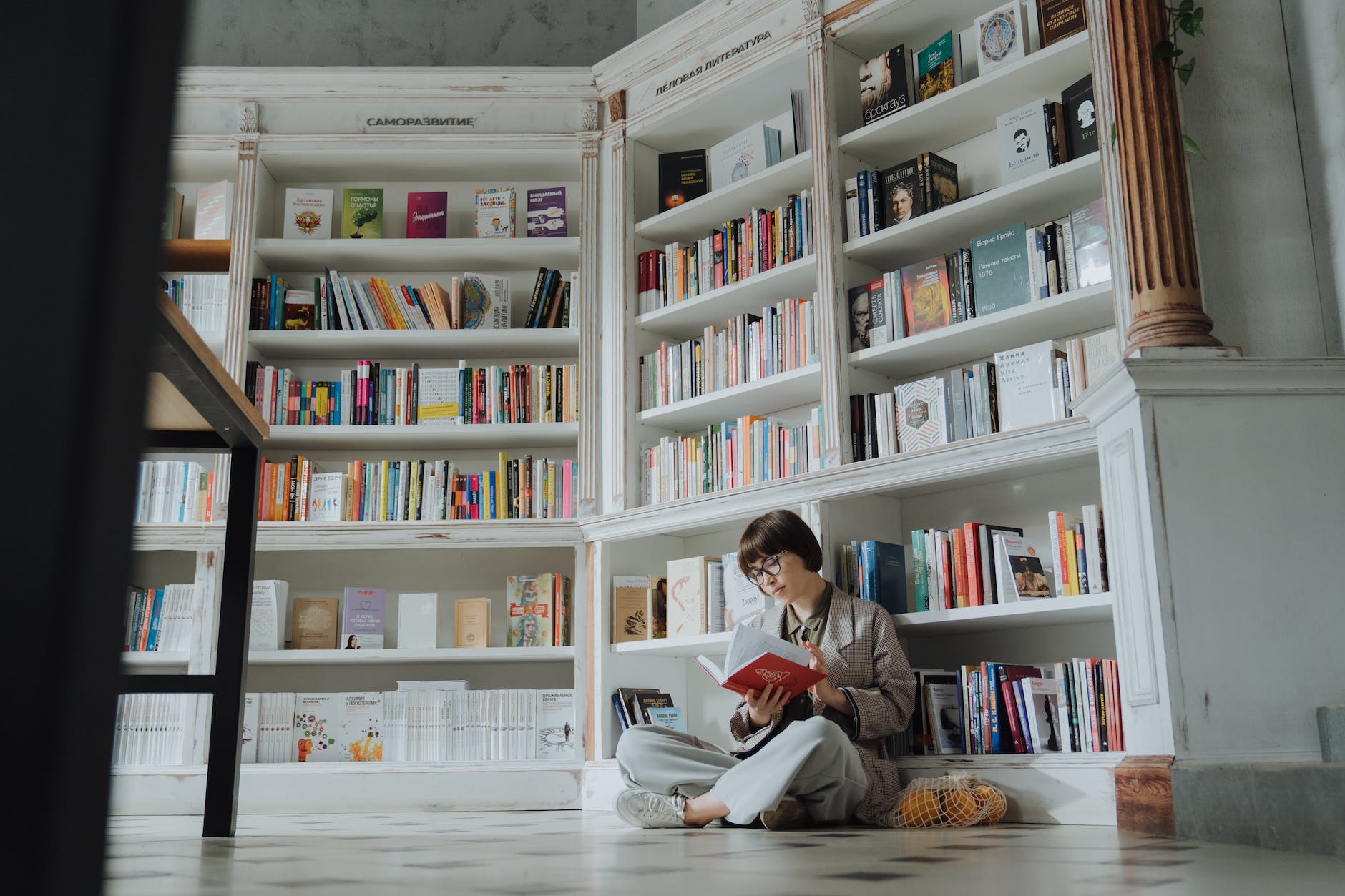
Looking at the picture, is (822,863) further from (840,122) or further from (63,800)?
(840,122)

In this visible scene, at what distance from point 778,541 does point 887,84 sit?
158 centimetres

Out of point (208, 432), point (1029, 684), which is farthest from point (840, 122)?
point (208, 432)

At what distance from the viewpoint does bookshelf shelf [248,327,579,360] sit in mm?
4191

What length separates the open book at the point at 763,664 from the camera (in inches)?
96.3

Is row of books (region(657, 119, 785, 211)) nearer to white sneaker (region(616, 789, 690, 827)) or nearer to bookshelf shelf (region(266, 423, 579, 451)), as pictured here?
bookshelf shelf (region(266, 423, 579, 451))

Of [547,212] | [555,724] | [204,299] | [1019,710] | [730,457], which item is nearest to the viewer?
[1019,710]

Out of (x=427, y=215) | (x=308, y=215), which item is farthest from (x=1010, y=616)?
(x=308, y=215)

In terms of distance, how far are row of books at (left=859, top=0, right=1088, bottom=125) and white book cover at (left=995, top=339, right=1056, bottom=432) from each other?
0.87 meters

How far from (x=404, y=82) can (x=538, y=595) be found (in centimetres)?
203

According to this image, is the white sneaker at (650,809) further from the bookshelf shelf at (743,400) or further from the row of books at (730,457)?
the bookshelf shelf at (743,400)

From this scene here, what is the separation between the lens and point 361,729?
12.6 ft

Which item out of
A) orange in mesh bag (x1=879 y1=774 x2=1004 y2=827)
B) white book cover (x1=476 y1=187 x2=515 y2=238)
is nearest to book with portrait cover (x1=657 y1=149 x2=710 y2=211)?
white book cover (x1=476 y1=187 x2=515 y2=238)

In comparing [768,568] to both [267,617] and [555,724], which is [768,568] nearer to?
[555,724]

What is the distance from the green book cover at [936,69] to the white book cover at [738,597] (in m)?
1.56
